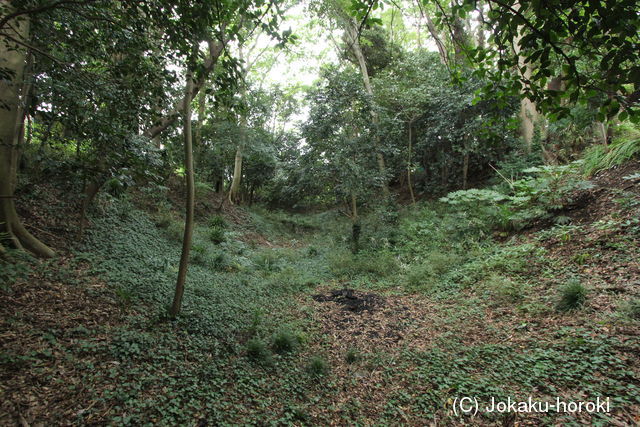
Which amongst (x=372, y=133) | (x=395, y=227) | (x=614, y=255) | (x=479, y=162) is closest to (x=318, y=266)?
(x=395, y=227)

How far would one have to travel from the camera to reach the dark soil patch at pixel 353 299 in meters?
6.16

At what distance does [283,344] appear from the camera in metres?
4.27

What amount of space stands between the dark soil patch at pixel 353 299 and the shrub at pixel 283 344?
2.03 meters

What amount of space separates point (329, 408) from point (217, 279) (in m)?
4.04

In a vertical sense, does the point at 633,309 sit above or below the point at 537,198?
below

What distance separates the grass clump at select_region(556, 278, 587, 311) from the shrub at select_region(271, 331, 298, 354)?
13.1ft

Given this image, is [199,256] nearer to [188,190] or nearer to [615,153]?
[188,190]

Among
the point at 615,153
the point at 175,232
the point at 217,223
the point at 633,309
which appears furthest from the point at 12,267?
the point at 615,153

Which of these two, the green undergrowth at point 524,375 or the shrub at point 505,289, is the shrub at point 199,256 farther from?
the shrub at point 505,289

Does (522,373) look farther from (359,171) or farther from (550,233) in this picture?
(359,171)

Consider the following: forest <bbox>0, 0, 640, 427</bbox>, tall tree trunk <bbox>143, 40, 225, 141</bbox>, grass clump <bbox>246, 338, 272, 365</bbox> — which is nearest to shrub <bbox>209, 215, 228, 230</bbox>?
forest <bbox>0, 0, 640, 427</bbox>

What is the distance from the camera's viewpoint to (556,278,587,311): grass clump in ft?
13.9

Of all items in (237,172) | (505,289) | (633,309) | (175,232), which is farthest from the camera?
(237,172)

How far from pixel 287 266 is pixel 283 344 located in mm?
4595
